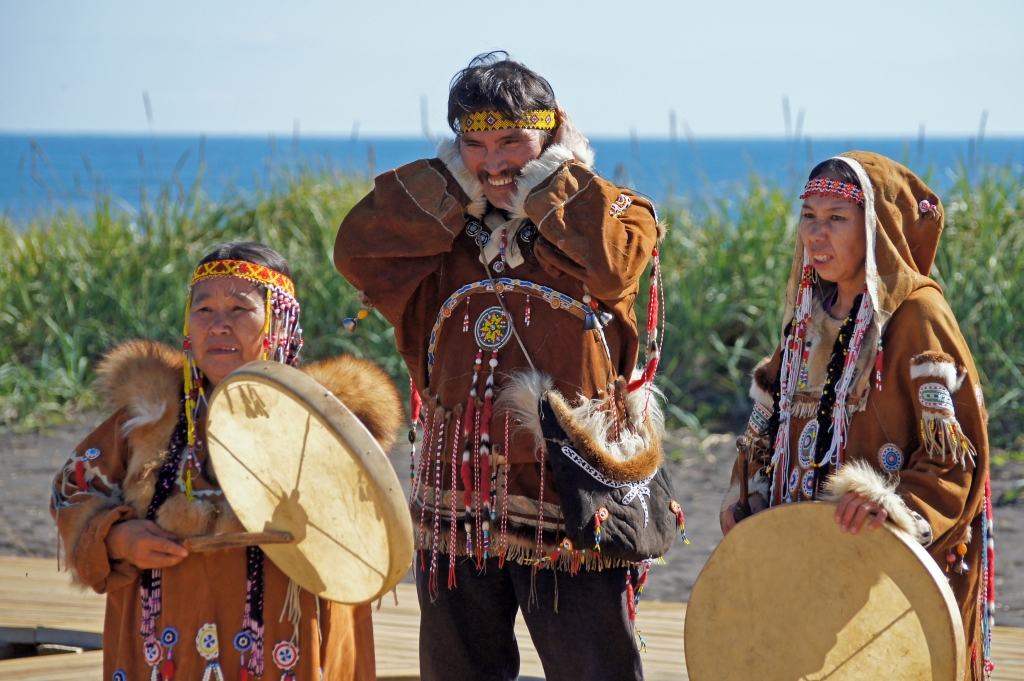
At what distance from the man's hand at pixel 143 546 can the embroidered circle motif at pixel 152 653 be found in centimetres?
19

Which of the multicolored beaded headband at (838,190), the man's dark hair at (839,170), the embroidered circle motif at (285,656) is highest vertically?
the man's dark hair at (839,170)

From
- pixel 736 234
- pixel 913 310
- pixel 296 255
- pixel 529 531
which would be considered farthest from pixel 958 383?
pixel 296 255

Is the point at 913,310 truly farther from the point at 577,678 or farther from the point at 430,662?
the point at 430,662

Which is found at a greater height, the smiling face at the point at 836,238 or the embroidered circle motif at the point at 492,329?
the smiling face at the point at 836,238

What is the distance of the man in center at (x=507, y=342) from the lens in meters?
2.46

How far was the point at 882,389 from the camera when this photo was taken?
2.38m

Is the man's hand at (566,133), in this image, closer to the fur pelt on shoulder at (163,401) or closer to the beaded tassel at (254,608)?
the fur pelt on shoulder at (163,401)

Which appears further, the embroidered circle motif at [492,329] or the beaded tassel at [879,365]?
the embroidered circle motif at [492,329]

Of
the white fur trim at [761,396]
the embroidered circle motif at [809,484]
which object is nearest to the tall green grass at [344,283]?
the white fur trim at [761,396]

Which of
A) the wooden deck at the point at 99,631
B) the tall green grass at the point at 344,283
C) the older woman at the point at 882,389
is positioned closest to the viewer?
the older woman at the point at 882,389

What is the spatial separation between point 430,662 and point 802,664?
0.87 metres

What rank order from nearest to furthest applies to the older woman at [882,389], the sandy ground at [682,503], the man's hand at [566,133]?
the older woman at [882,389], the man's hand at [566,133], the sandy ground at [682,503]

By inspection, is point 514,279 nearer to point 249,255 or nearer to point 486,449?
point 486,449

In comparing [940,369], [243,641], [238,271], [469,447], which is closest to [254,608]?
[243,641]
